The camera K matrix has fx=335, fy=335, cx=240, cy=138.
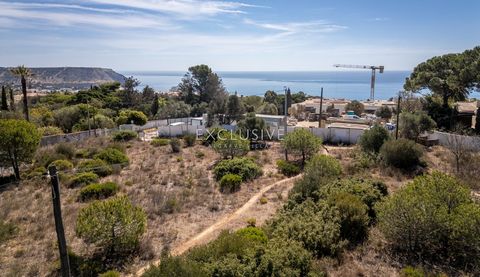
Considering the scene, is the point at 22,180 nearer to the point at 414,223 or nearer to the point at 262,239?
the point at 262,239

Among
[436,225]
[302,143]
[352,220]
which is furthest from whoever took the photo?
[302,143]

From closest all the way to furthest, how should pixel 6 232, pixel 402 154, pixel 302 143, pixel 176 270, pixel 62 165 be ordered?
pixel 176 270 → pixel 6 232 → pixel 402 154 → pixel 62 165 → pixel 302 143

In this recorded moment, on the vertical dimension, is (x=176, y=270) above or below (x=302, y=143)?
above

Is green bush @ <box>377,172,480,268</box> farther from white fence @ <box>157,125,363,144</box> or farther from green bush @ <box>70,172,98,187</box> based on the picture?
white fence @ <box>157,125,363,144</box>

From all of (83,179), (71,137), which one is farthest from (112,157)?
(71,137)

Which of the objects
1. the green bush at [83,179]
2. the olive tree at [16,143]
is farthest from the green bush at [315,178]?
the olive tree at [16,143]

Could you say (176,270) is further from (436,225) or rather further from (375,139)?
(375,139)

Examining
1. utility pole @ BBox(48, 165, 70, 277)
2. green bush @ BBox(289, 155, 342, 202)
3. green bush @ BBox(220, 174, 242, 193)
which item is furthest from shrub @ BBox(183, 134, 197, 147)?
utility pole @ BBox(48, 165, 70, 277)
